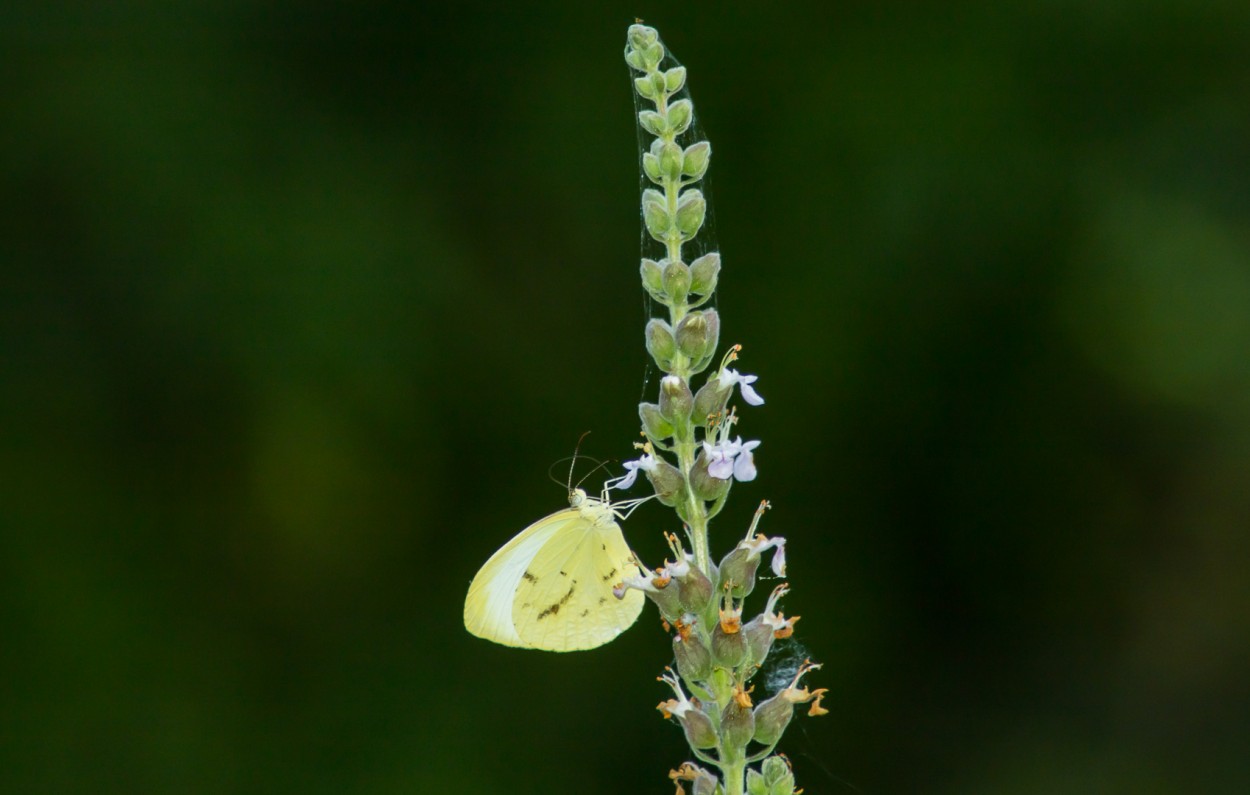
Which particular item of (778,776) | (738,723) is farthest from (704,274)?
(778,776)

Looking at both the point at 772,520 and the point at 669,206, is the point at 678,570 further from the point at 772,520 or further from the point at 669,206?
the point at 772,520

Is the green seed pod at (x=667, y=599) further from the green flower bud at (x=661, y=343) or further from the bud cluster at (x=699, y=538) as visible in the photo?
the green flower bud at (x=661, y=343)

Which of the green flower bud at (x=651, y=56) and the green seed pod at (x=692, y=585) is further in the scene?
the green flower bud at (x=651, y=56)

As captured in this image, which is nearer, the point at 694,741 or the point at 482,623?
the point at 694,741

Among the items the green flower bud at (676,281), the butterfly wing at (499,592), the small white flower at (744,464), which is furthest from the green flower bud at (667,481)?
the butterfly wing at (499,592)

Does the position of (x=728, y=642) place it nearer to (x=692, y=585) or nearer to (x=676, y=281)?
(x=692, y=585)

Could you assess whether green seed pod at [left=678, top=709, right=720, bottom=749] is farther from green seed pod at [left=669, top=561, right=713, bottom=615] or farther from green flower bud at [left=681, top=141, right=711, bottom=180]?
green flower bud at [left=681, top=141, right=711, bottom=180]

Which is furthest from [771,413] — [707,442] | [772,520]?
[707,442]
